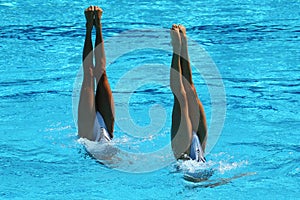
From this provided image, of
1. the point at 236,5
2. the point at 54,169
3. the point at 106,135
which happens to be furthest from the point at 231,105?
the point at 236,5

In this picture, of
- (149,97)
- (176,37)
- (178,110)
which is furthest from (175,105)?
(149,97)

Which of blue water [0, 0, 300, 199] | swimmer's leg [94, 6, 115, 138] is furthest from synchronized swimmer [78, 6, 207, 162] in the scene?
blue water [0, 0, 300, 199]

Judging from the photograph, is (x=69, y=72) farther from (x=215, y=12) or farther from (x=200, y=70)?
(x=215, y=12)

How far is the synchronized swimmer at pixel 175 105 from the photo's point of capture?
442 cm

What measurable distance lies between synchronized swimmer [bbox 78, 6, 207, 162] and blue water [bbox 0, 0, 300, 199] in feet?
0.63

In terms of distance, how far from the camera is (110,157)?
5.06 metres

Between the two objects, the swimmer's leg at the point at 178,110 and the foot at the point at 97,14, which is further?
the foot at the point at 97,14

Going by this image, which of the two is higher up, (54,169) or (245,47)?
(245,47)

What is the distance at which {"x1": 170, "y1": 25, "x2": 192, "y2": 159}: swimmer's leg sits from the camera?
4.37 metres

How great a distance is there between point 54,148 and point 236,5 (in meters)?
6.26

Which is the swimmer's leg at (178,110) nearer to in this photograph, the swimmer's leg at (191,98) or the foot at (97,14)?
the swimmer's leg at (191,98)

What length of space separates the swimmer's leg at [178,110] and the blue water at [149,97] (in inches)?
7.6

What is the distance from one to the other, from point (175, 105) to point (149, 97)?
7.72 ft

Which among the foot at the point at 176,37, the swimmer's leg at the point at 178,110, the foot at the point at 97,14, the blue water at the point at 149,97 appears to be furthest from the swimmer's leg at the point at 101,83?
the foot at the point at 176,37
